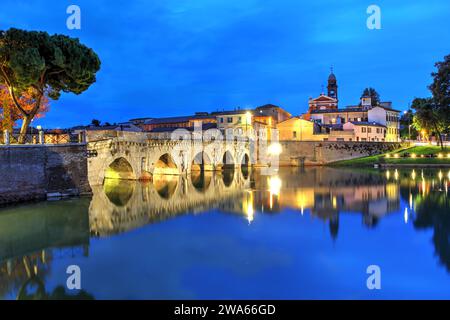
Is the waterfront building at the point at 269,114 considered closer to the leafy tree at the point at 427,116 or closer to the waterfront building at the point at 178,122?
the waterfront building at the point at 178,122

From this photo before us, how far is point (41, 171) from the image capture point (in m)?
28.7

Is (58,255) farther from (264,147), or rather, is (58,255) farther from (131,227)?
(264,147)

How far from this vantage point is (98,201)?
30.8 metres

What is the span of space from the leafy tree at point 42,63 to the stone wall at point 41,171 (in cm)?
286

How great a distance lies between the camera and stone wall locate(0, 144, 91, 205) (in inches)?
1064

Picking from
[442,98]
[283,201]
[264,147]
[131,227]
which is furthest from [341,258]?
[264,147]

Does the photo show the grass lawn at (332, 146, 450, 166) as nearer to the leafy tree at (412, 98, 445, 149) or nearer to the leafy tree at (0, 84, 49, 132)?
the leafy tree at (412, 98, 445, 149)

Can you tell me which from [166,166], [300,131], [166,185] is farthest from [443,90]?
[166,185]

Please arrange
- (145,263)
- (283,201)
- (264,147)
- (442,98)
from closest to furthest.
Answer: (145,263) < (283,201) < (442,98) < (264,147)

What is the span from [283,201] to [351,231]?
11.1m

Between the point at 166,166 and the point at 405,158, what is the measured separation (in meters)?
44.6

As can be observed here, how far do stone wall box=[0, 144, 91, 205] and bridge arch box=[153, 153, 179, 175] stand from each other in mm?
21386

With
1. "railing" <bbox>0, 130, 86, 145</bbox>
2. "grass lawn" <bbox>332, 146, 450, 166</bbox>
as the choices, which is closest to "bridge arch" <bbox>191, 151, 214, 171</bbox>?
"grass lawn" <bbox>332, 146, 450, 166</bbox>

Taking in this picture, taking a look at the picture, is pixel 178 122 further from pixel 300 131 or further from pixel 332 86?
pixel 332 86
